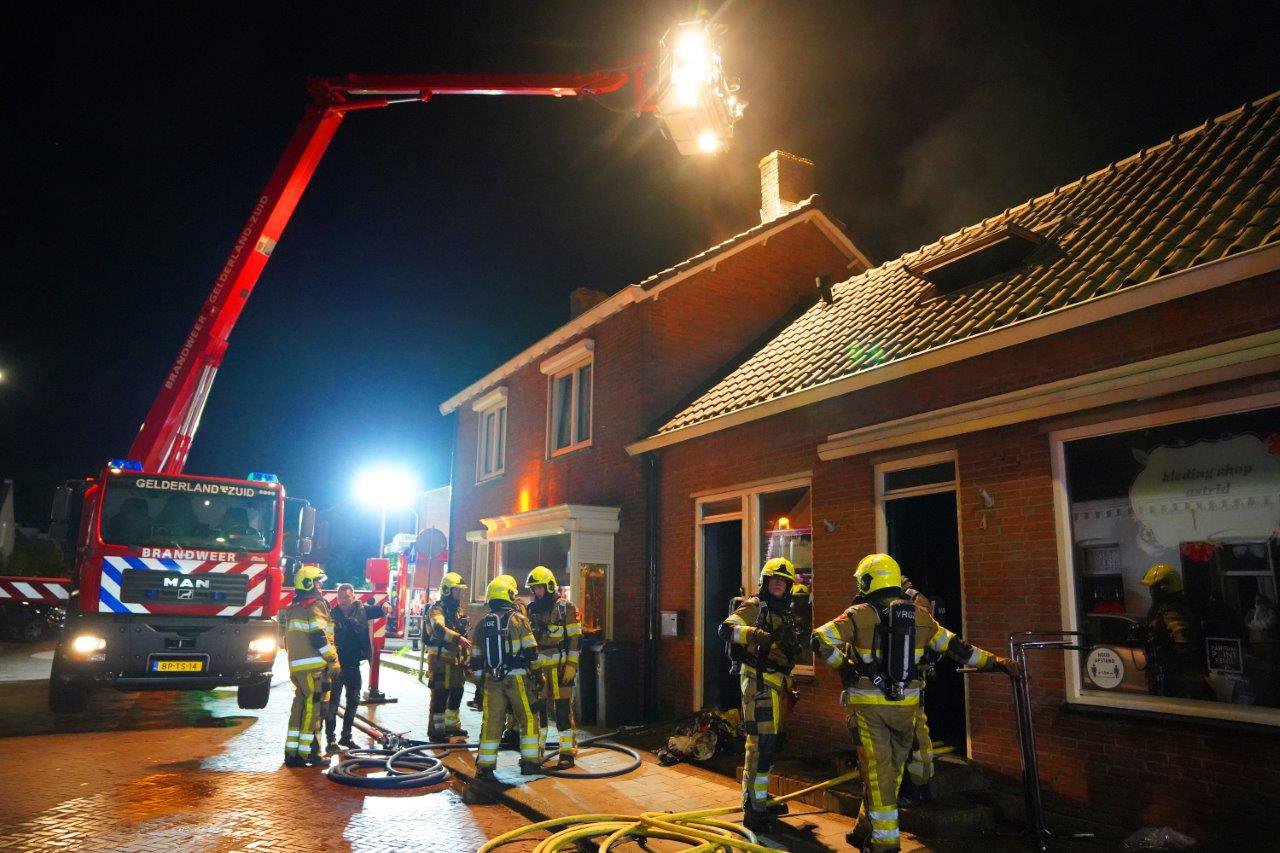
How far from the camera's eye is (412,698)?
1323 centimetres

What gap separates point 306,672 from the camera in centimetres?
824

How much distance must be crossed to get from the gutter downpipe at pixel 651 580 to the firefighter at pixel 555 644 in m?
2.69

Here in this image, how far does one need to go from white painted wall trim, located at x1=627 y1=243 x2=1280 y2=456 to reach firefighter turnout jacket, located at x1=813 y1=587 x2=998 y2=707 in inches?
108

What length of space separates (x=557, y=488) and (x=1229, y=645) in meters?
10.6

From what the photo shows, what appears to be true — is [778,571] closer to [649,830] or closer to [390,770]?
[649,830]

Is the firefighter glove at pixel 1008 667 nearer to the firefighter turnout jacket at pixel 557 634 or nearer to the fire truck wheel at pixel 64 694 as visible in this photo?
the firefighter turnout jacket at pixel 557 634

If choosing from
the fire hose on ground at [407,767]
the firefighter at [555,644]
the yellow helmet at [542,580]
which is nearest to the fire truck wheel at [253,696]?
the fire hose on ground at [407,767]

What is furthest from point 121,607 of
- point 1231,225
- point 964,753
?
point 1231,225

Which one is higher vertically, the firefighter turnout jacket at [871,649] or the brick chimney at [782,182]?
the brick chimney at [782,182]

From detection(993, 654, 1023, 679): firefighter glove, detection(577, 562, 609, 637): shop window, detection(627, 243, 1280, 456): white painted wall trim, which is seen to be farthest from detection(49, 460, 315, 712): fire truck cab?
detection(993, 654, 1023, 679): firefighter glove

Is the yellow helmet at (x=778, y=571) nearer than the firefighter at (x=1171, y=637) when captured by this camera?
No

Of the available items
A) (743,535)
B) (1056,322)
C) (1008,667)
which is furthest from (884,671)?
(743,535)

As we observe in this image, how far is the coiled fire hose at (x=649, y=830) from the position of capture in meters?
5.37

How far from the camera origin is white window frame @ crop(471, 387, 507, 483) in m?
17.3
